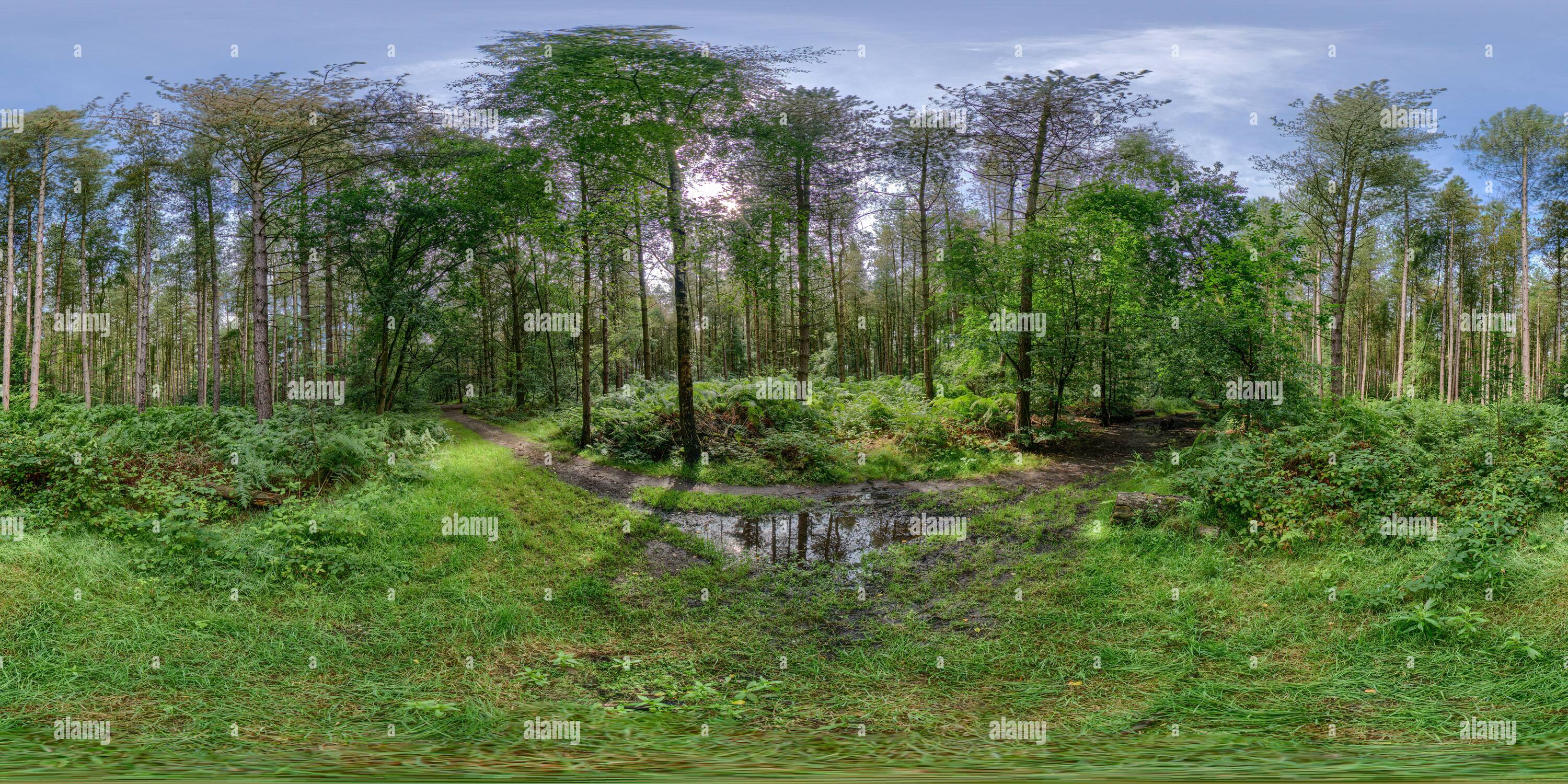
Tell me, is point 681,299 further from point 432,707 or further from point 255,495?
point 432,707

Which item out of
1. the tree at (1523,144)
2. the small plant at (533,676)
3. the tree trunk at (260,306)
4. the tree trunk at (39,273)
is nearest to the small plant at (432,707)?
the small plant at (533,676)

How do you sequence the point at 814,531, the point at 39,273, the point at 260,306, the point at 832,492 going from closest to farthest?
the point at 814,531 < the point at 832,492 < the point at 260,306 < the point at 39,273

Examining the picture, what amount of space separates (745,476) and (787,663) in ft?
17.1

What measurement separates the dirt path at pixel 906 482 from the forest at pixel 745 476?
0.11 metres

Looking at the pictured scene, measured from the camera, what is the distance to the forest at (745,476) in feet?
11.6

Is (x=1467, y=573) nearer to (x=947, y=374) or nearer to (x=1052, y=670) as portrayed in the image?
(x=1052, y=670)

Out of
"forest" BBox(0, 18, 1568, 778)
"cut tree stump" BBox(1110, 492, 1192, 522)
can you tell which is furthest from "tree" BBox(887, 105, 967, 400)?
"cut tree stump" BBox(1110, 492, 1192, 522)

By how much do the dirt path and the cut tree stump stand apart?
2.30m

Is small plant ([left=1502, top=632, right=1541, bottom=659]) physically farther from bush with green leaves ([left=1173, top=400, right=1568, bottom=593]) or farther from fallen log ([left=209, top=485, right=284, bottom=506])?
fallen log ([left=209, top=485, right=284, bottom=506])

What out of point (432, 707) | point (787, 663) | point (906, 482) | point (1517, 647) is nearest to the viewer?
point (432, 707)

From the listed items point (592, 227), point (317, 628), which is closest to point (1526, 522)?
point (317, 628)

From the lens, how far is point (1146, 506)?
246 inches

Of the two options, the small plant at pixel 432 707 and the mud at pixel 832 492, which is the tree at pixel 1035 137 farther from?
the small plant at pixel 432 707

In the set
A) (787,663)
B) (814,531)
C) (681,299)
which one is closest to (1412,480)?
(814,531)
